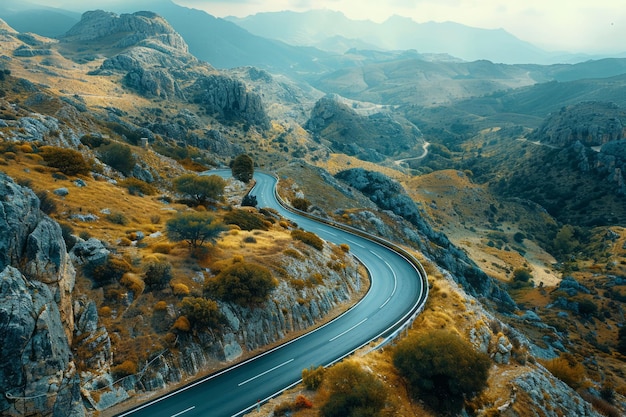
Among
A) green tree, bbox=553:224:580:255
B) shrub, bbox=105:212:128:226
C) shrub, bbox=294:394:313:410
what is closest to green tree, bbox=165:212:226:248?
shrub, bbox=105:212:128:226

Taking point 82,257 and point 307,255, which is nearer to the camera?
point 82,257

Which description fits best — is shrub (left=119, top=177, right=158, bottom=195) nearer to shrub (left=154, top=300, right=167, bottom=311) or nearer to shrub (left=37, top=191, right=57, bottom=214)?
shrub (left=37, top=191, right=57, bottom=214)

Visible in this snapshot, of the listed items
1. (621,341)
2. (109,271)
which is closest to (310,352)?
(109,271)

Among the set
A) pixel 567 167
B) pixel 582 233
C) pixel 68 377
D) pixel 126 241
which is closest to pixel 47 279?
pixel 68 377

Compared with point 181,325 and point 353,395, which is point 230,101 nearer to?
point 181,325

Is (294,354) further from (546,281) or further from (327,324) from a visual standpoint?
(546,281)

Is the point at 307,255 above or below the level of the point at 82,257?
below
